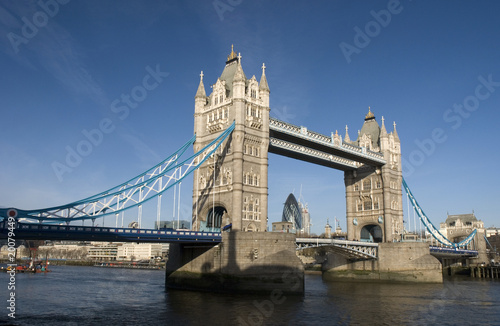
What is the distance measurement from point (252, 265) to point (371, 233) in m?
42.3

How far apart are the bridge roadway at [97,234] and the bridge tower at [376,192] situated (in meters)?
39.7

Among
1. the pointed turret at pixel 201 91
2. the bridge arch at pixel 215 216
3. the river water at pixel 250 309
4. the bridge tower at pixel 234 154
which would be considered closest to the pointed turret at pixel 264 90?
the bridge tower at pixel 234 154

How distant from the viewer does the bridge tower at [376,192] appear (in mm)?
79312

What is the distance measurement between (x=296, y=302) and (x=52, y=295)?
2736cm

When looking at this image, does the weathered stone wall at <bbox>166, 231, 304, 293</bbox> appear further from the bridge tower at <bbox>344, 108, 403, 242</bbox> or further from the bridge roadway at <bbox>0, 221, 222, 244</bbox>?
the bridge tower at <bbox>344, 108, 403, 242</bbox>

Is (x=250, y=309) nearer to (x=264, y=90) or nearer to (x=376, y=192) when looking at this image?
(x=264, y=90)

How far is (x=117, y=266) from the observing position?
162 metres

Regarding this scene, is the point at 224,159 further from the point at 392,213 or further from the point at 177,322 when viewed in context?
the point at 392,213

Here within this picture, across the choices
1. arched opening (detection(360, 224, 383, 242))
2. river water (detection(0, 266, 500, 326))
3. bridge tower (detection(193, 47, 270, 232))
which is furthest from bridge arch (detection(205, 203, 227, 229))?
arched opening (detection(360, 224, 383, 242))

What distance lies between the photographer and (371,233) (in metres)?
84.0

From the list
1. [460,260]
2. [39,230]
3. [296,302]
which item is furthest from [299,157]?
[460,260]

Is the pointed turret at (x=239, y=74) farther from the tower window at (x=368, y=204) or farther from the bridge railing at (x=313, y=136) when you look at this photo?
the tower window at (x=368, y=204)

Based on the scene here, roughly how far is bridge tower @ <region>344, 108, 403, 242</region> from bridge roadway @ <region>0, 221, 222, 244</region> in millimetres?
39722

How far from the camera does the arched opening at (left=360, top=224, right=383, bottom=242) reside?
270ft
